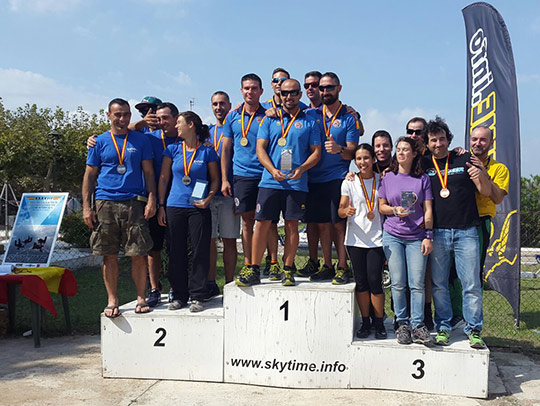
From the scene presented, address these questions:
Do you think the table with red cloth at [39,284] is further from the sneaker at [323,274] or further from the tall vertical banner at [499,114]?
the tall vertical banner at [499,114]

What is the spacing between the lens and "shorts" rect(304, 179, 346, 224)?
473 cm

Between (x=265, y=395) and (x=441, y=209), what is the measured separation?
202cm

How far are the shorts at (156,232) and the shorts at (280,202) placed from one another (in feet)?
3.39

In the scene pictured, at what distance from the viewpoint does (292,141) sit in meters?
4.51

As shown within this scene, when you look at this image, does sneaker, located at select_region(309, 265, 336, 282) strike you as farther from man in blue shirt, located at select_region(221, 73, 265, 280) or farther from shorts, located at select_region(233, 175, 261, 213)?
shorts, located at select_region(233, 175, 261, 213)

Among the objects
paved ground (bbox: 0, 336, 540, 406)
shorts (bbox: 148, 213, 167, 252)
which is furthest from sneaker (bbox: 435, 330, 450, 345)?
shorts (bbox: 148, 213, 167, 252)

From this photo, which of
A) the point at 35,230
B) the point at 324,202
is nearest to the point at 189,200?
the point at 324,202

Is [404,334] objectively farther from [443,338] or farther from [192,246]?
[192,246]

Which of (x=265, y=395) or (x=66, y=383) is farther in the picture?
(x=66, y=383)

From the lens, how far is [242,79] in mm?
4973

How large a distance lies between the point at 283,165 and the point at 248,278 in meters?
0.99

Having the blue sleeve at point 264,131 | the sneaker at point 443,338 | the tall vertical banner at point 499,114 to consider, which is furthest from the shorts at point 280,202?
the tall vertical banner at point 499,114

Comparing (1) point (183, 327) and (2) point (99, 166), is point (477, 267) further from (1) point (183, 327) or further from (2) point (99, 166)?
(2) point (99, 166)

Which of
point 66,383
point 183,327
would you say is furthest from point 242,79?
point 66,383
